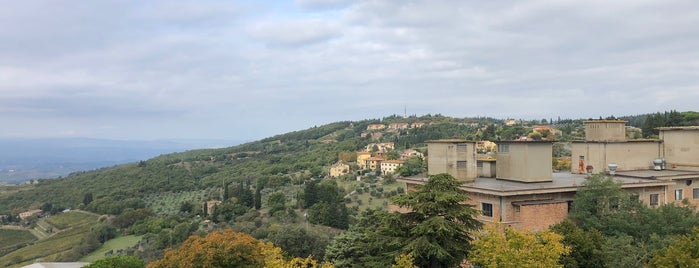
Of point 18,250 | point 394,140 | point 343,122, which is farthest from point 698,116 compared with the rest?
point 343,122

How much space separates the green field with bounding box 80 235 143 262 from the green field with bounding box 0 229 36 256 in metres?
18.6

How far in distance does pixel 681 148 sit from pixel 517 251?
1834 centimetres

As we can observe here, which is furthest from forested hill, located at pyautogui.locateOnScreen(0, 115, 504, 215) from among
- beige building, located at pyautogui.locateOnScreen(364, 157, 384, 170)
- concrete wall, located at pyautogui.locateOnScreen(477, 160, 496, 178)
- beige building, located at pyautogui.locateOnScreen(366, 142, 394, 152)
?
concrete wall, located at pyautogui.locateOnScreen(477, 160, 496, 178)

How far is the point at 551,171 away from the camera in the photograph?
21969 millimetres

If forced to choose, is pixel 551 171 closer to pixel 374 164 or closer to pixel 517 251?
pixel 517 251

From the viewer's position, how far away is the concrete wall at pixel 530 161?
2138 centimetres

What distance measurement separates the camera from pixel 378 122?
17938 centimetres

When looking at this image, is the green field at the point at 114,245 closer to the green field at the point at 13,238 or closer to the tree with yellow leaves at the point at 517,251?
the green field at the point at 13,238

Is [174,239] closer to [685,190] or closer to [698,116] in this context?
[685,190]

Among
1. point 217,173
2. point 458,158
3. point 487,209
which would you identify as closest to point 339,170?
point 217,173

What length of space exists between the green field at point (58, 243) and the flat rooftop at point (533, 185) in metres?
54.3

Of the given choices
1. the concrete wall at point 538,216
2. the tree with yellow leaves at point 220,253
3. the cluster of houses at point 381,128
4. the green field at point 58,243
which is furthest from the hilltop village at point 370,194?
the tree with yellow leaves at point 220,253

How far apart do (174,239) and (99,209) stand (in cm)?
3898

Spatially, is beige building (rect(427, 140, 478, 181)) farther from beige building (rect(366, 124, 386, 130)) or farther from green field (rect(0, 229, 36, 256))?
beige building (rect(366, 124, 386, 130))
